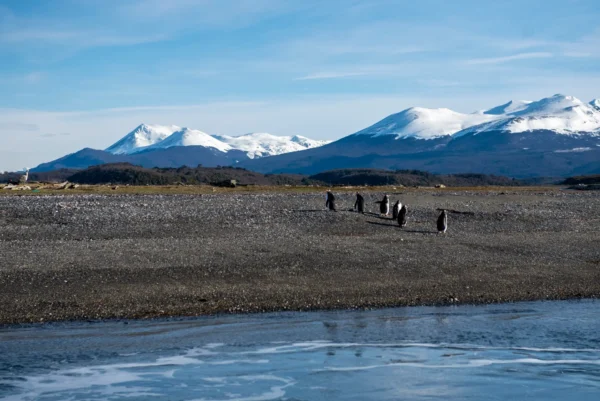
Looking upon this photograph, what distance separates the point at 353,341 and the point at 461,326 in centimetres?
239

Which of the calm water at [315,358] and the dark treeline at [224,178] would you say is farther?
the dark treeline at [224,178]

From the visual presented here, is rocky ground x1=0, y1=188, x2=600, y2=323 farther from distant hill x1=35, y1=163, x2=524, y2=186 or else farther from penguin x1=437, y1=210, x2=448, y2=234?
distant hill x1=35, y1=163, x2=524, y2=186

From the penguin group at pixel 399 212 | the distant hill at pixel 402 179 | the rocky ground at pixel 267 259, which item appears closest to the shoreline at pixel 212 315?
the rocky ground at pixel 267 259

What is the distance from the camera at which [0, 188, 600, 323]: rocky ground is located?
1619cm

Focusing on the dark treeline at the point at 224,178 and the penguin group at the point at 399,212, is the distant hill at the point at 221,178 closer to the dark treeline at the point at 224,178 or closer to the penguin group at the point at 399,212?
the dark treeline at the point at 224,178

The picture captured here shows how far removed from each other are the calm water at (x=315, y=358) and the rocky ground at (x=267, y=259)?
1.01 metres

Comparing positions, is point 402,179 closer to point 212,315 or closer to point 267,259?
point 267,259

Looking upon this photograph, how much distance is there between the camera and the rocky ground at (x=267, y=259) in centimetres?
1619

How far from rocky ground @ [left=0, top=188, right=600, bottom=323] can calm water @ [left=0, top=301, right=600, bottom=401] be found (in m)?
1.01

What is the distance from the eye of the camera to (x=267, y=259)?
19.6 meters

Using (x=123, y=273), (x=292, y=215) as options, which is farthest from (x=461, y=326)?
(x=292, y=215)

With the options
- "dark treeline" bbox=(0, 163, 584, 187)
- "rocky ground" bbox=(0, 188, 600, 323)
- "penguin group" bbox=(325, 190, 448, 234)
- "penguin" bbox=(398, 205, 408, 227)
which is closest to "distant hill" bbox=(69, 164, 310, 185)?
"dark treeline" bbox=(0, 163, 584, 187)

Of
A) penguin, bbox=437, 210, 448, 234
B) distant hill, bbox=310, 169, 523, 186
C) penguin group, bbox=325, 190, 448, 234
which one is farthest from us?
distant hill, bbox=310, 169, 523, 186

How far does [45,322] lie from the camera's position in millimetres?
14578
